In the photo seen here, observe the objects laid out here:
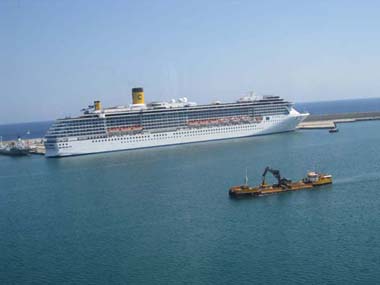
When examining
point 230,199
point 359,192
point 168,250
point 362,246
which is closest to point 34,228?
point 168,250

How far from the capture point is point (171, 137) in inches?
1919

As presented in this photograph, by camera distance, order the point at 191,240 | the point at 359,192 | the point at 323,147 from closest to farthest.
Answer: the point at 191,240, the point at 359,192, the point at 323,147

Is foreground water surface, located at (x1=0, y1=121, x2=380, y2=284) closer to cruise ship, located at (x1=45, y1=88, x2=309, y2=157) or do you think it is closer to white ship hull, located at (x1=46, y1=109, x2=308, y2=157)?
white ship hull, located at (x1=46, y1=109, x2=308, y2=157)

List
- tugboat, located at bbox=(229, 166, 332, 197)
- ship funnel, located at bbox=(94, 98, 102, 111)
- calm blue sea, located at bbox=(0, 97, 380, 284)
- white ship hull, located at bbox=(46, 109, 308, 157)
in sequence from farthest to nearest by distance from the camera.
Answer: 1. ship funnel, located at bbox=(94, 98, 102, 111)
2. white ship hull, located at bbox=(46, 109, 308, 157)
3. tugboat, located at bbox=(229, 166, 332, 197)
4. calm blue sea, located at bbox=(0, 97, 380, 284)

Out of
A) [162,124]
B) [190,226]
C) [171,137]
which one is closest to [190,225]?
[190,226]

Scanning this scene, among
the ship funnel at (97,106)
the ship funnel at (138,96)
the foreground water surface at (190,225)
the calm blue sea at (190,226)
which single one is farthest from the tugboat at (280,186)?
the ship funnel at (138,96)

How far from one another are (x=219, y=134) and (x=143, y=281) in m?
36.7

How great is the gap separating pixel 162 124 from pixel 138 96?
4.68 m

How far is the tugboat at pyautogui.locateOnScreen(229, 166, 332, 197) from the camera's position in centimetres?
2405

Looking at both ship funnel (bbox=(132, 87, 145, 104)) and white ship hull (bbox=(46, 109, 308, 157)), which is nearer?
white ship hull (bbox=(46, 109, 308, 157))

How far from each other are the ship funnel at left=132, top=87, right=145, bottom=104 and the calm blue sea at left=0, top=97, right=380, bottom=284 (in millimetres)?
17389

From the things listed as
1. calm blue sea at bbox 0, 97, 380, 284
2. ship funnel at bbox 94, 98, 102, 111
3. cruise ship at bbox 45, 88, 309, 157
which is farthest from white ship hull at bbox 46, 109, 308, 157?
calm blue sea at bbox 0, 97, 380, 284

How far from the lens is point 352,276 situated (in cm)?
1399

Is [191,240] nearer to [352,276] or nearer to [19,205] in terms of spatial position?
[352,276]
